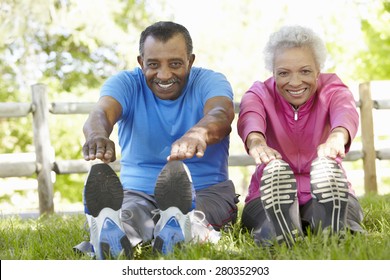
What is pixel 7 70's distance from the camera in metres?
13.5

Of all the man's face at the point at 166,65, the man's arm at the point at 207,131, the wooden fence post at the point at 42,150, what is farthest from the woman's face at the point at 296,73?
the wooden fence post at the point at 42,150

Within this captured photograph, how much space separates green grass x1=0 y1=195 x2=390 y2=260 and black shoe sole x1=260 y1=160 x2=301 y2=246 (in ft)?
0.21

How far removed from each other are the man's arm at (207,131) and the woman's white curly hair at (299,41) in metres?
0.40

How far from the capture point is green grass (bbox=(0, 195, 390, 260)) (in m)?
2.48

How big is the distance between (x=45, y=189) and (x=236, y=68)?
8.91 metres

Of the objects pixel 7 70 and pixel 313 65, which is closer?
pixel 313 65

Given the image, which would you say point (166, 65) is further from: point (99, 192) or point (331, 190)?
point (331, 190)

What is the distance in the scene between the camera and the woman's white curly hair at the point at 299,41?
3.29m

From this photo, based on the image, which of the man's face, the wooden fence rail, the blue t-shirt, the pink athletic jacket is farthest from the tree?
the pink athletic jacket

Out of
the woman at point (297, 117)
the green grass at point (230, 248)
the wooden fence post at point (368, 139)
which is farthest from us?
the wooden fence post at point (368, 139)

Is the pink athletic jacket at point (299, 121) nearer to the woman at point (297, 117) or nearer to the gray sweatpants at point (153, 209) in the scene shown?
the woman at point (297, 117)

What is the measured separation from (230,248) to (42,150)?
3455 mm
